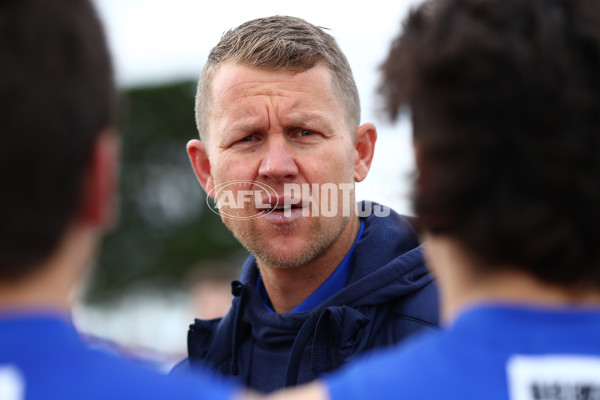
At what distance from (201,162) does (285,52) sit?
2.72 feet

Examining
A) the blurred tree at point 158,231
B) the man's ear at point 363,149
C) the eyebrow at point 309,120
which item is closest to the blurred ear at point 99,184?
the eyebrow at point 309,120

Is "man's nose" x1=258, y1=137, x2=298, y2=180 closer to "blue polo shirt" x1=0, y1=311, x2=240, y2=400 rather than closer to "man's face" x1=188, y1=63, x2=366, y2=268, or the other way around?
"man's face" x1=188, y1=63, x2=366, y2=268

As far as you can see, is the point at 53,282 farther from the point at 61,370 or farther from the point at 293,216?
the point at 293,216

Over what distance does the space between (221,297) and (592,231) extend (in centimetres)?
782

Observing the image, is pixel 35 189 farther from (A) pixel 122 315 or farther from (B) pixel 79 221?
(A) pixel 122 315

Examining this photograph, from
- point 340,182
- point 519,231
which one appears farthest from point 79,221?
point 340,182

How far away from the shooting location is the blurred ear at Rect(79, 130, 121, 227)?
Answer: 4.87 feet

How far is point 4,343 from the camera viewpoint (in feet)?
4.52

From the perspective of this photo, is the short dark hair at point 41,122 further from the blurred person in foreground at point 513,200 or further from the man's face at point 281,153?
the man's face at point 281,153

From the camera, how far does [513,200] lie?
1476 millimetres

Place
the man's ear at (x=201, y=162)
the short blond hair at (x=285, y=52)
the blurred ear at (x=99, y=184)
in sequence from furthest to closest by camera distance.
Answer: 1. the man's ear at (x=201, y=162)
2. the short blond hair at (x=285, y=52)
3. the blurred ear at (x=99, y=184)

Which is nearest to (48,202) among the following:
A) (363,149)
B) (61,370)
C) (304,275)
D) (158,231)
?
(61,370)

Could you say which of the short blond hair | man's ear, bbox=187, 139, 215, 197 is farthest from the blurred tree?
the short blond hair

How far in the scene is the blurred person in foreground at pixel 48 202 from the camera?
1.37 meters
